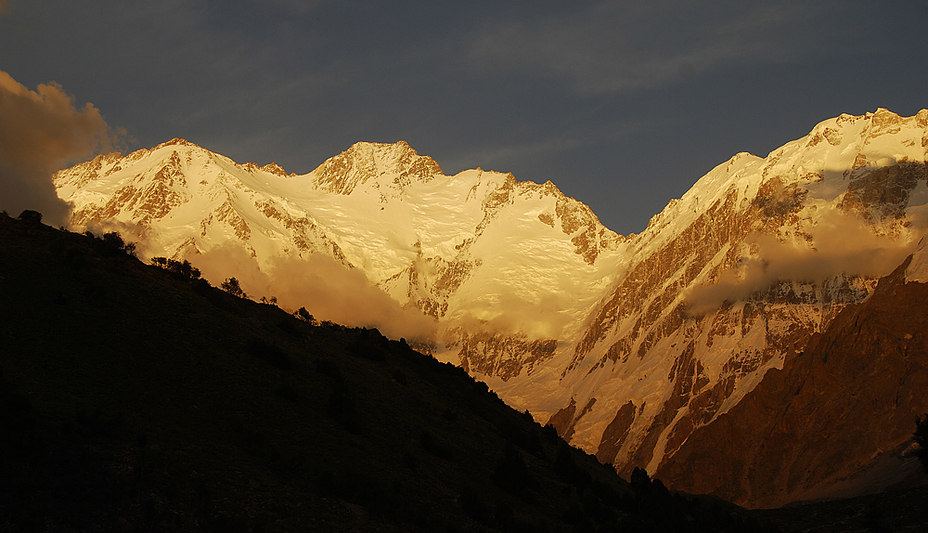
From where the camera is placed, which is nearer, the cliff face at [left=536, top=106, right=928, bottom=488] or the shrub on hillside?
the shrub on hillside

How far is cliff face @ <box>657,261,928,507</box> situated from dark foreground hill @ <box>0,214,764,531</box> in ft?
266

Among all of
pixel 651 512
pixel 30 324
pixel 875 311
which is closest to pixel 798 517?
pixel 651 512

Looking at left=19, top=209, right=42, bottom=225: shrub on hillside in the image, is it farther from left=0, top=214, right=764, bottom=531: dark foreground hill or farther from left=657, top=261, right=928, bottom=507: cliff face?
left=657, top=261, right=928, bottom=507: cliff face

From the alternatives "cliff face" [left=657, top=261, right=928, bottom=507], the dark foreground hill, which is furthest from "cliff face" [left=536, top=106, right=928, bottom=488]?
the dark foreground hill

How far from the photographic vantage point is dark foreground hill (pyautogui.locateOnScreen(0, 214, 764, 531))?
23406mm

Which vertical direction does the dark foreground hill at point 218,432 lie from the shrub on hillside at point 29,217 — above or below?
below

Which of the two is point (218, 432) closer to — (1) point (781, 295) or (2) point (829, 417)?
(2) point (829, 417)

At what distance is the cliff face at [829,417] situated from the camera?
117 meters

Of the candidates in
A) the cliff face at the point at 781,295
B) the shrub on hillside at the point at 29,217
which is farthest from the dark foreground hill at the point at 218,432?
the cliff face at the point at 781,295

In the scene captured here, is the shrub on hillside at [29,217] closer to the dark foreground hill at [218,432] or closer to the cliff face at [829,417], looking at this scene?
the dark foreground hill at [218,432]

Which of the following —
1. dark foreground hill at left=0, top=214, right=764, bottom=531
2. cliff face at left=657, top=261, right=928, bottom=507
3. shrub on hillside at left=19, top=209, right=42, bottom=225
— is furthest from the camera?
cliff face at left=657, top=261, right=928, bottom=507

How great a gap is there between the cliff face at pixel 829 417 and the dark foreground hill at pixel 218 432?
81069 millimetres

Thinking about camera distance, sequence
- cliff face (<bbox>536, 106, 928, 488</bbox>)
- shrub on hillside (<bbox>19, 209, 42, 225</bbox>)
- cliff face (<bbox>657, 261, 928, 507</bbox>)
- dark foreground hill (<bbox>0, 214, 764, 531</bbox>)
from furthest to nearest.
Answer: cliff face (<bbox>536, 106, 928, 488</bbox>) < cliff face (<bbox>657, 261, 928, 507</bbox>) < shrub on hillside (<bbox>19, 209, 42, 225</bbox>) < dark foreground hill (<bbox>0, 214, 764, 531</bbox>)

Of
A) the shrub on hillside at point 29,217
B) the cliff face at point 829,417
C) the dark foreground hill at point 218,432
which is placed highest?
the cliff face at point 829,417
